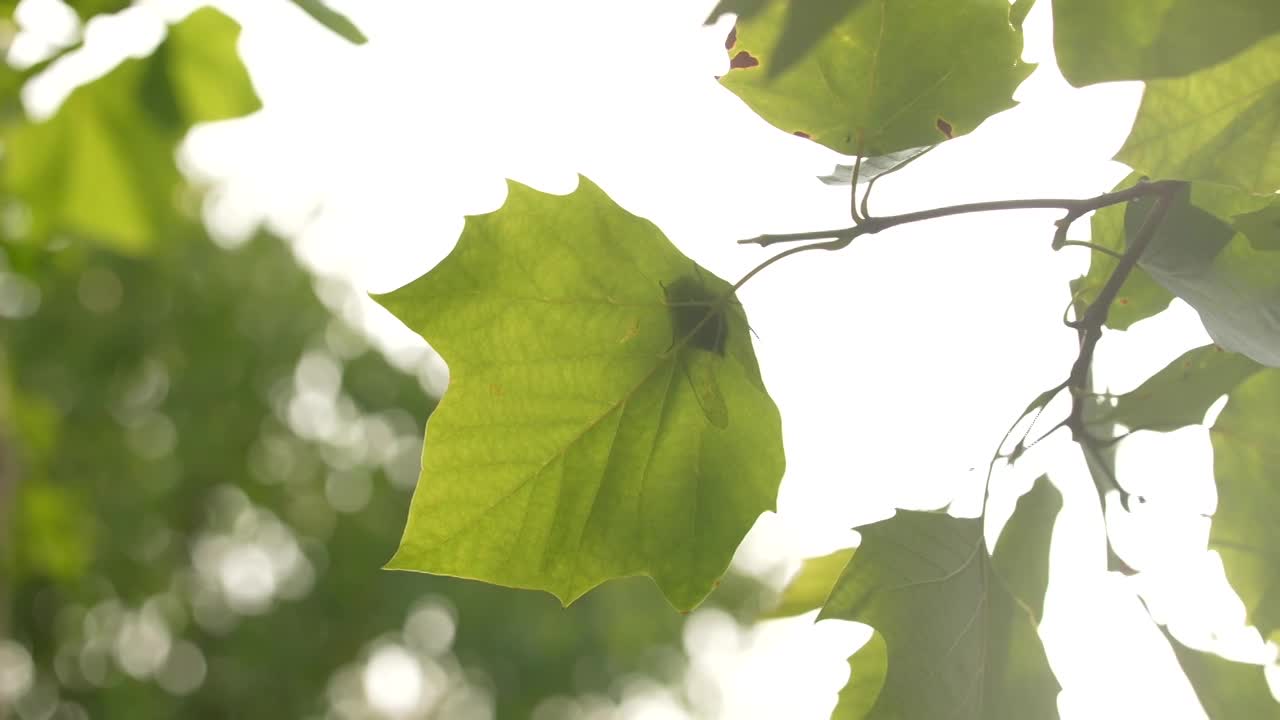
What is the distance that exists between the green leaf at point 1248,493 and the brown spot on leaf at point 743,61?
7.9 inches

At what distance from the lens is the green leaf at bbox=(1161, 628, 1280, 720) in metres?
0.37

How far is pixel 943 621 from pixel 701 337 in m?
0.12

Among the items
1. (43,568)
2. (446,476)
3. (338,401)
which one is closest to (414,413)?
(338,401)

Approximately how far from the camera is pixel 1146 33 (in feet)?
0.88

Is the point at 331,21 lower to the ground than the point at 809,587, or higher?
higher

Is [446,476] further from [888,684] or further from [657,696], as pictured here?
[657,696]

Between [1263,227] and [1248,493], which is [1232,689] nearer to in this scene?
[1248,493]

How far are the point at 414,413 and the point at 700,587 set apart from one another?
5.68 m

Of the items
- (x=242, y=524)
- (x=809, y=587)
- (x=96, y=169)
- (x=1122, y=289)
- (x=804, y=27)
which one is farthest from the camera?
(x=242, y=524)

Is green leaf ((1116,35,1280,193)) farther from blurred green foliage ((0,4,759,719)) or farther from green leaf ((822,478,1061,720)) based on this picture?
blurred green foliage ((0,4,759,719))

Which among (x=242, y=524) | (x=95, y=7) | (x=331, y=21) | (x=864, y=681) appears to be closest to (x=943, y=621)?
(x=864, y=681)

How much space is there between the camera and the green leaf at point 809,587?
48 cm

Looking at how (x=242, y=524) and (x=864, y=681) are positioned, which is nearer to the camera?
(x=864, y=681)

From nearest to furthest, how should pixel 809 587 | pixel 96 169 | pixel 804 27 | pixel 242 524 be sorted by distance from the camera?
pixel 804 27, pixel 809 587, pixel 96 169, pixel 242 524
